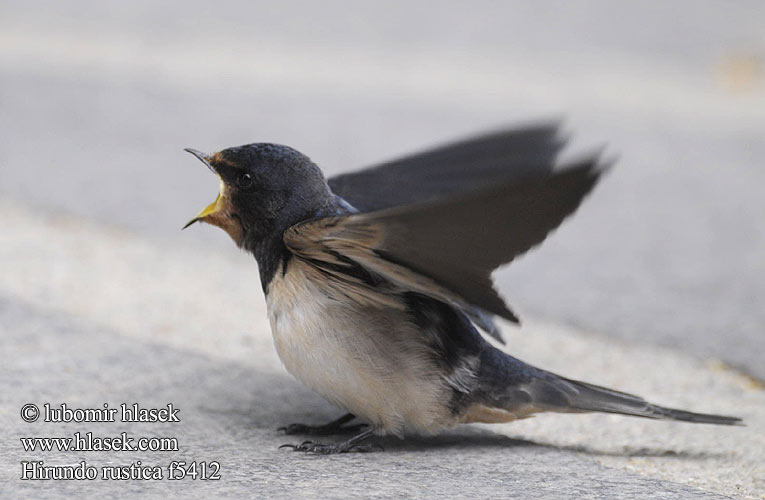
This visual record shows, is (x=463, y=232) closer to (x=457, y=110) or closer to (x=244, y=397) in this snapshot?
(x=244, y=397)

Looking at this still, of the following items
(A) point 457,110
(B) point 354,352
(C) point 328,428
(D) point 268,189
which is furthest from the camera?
(A) point 457,110

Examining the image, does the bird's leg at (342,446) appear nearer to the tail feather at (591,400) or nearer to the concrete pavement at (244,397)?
the concrete pavement at (244,397)

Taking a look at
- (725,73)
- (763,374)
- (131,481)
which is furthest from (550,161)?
(725,73)

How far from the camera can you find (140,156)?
233 inches

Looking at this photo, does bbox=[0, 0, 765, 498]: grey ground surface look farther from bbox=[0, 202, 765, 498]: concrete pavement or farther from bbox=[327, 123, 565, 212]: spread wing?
bbox=[327, 123, 565, 212]: spread wing

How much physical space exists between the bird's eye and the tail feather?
98 cm

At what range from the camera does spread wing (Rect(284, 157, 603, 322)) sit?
2.03 m

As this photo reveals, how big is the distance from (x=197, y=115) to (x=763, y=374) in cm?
445

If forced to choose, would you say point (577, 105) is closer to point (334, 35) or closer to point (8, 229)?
point (334, 35)

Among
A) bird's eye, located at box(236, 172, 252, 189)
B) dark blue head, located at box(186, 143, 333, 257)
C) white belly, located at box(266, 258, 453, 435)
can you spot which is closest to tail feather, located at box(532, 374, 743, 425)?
white belly, located at box(266, 258, 453, 435)

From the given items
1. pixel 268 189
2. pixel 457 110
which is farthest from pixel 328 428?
pixel 457 110

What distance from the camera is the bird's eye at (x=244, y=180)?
8.86 ft

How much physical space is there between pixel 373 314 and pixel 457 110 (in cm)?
457

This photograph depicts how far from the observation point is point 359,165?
5.77 m
